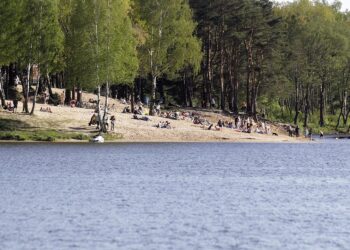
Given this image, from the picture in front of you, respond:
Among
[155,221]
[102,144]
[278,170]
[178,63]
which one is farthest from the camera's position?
[178,63]

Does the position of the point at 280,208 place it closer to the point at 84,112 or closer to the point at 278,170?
the point at 278,170

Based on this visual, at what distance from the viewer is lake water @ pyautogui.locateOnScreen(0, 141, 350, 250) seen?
33.2 m

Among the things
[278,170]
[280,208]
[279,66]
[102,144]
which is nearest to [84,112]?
[102,144]

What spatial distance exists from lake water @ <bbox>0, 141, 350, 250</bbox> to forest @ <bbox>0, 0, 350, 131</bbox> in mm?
15197

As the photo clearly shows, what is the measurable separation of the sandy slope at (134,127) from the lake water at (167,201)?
10.7 meters

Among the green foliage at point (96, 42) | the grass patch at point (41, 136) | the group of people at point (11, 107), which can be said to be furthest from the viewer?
the group of people at point (11, 107)

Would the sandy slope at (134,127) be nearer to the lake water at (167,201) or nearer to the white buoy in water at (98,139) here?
the white buoy in water at (98,139)

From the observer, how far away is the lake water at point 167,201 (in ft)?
109

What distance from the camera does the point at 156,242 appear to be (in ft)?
106

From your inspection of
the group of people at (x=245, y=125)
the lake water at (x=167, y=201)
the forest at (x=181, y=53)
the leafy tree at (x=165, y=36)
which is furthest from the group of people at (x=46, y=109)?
the group of people at (x=245, y=125)

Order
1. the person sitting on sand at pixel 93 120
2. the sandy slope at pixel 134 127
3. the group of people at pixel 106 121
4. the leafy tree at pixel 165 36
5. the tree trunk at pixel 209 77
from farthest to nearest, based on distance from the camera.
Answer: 1. the tree trunk at pixel 209 77
2. the leafy tree at pixel 165 36
3. the person sitting on sand at pixel 93 120
4. the group of people at pixel 106 121
5. the sandy slope at pixel 134 127

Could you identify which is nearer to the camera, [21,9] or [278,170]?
[278,170]

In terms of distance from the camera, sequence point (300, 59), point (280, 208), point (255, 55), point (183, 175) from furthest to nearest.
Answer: point (300, 59) < point (255, 55) < point (183, 175) < point (280, 208)

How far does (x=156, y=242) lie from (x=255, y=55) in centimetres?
9663
